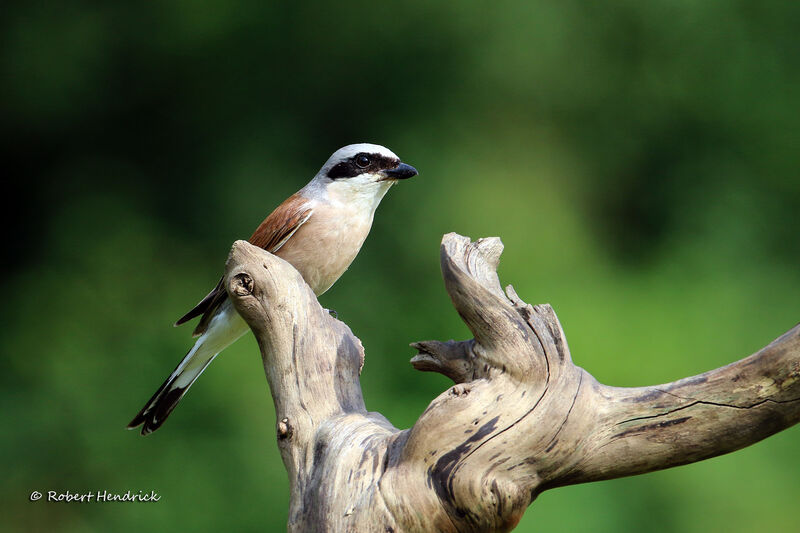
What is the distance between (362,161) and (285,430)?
1.16 metres

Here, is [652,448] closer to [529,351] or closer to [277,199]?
[529,351]

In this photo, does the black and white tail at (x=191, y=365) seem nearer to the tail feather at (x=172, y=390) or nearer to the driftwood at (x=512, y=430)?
the tail feather at (x=172, y=390)

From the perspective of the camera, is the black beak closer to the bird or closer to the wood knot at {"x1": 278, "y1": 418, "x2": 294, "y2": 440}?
the bird

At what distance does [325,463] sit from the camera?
1.94 meters

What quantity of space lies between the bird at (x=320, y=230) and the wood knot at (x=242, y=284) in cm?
56

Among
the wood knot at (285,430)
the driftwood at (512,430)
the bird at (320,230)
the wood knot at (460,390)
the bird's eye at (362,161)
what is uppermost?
the bird's eye at (362,161)

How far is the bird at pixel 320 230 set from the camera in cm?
281

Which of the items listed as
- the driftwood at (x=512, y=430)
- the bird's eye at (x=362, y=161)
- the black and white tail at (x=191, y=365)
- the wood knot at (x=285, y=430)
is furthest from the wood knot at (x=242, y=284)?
the bird's eye at (x=362, y=161)

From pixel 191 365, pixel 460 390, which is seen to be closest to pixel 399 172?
pixel 191 365

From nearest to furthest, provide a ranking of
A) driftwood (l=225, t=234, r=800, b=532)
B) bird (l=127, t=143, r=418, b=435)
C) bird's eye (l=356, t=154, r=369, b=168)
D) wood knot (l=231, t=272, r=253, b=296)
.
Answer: driftwood (l=225, t=234, r=800, b=532), wood knot (l=231, t=272, r=253, b=296), bird (l=127, t=143, r=418, b=435), bird's eye (l=356, t=154, r=369, b=168)

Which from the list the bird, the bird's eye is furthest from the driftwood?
the bird's eye

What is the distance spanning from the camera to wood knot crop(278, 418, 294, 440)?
206 centimetres

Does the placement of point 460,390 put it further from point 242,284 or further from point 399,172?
point 399,172

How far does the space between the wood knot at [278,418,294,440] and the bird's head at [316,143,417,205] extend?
1.03 meters
